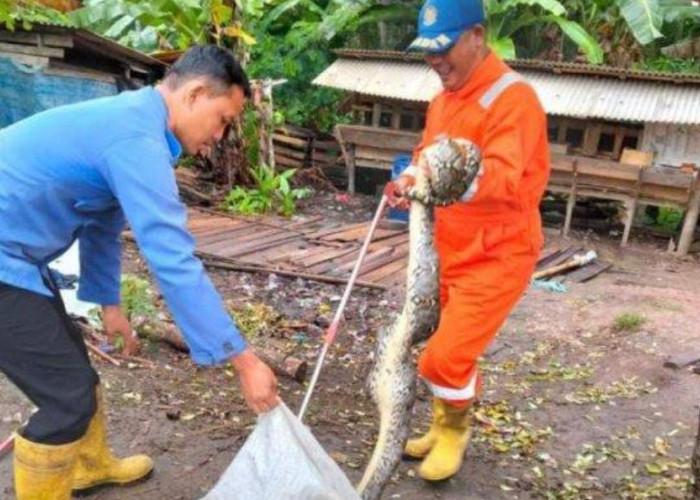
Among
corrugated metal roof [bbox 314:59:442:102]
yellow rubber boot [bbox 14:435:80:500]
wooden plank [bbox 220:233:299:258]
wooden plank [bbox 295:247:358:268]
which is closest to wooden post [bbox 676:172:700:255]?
corrugated metal roof [bbox 314:59:442:102]

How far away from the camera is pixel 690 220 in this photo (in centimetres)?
994

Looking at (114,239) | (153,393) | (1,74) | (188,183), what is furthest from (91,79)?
(114,239)

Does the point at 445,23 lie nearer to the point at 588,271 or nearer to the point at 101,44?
the point at 588,271

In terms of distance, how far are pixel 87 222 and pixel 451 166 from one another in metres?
1.34

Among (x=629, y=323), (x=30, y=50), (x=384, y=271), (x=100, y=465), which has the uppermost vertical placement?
(x=30, y=50)

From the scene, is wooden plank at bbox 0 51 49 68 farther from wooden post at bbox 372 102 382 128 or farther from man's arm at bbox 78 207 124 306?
man's arm at bbox 78 207 124 306

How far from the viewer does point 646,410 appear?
4625 mm

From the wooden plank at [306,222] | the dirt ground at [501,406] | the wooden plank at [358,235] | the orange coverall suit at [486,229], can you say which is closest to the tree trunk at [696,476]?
the dirt ground at [501,406]

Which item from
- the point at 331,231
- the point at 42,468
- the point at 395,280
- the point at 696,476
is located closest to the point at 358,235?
the point at 331,231

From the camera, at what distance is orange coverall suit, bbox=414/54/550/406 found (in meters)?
3.07

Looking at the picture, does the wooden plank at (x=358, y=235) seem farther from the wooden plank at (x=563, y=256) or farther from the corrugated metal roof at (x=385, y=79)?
the corrugated metal roof at (x=385, y=79)

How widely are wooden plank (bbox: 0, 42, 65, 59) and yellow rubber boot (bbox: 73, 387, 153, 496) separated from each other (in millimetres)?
7474

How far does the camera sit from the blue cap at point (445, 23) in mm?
3055

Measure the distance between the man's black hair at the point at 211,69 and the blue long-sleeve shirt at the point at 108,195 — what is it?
107 millimetres
